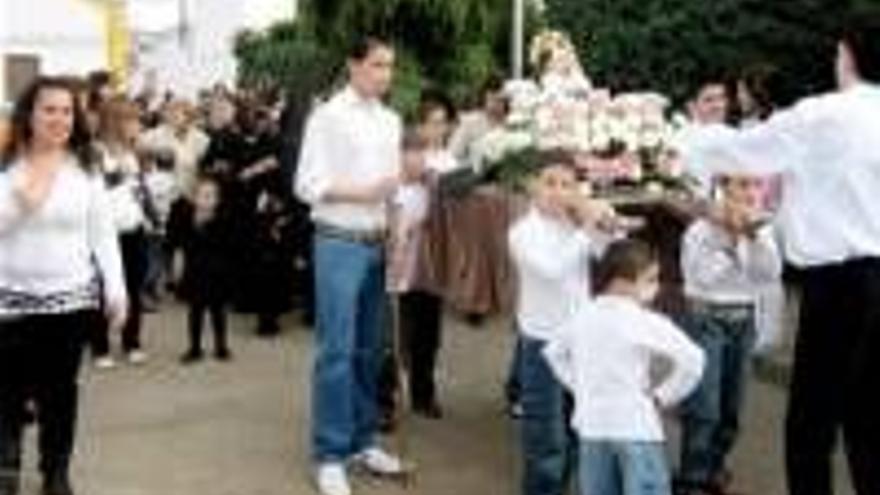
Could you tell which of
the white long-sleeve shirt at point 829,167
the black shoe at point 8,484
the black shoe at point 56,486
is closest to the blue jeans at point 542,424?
the white long-sleeve shirt at point 829,167

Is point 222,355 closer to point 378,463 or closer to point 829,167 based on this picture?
point 378,463

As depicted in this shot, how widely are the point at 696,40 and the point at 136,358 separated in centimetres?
475

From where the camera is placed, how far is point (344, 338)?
999 centimetres

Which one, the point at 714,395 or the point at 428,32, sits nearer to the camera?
the point at 714,395

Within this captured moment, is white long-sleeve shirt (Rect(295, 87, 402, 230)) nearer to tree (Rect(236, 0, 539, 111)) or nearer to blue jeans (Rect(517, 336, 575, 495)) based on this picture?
blue jeans (Rect(517, 336, 575, 495))

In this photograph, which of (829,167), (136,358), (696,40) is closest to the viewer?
(829,167)

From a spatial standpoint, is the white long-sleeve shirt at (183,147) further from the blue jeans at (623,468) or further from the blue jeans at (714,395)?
the blue jeans at (623,468)

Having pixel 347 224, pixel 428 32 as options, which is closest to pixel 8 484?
pixel 347 224

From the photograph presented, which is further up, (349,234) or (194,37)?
(194,37)

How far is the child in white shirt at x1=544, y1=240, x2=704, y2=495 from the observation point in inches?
Result: 321

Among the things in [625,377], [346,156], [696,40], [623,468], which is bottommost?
[623,468]

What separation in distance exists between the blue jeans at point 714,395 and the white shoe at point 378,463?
131cm

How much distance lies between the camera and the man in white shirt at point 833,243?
327 inches

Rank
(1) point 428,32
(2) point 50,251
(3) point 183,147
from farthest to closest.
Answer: (1) point 428,32 < (3) point 183,147 < (2) point 50,251
